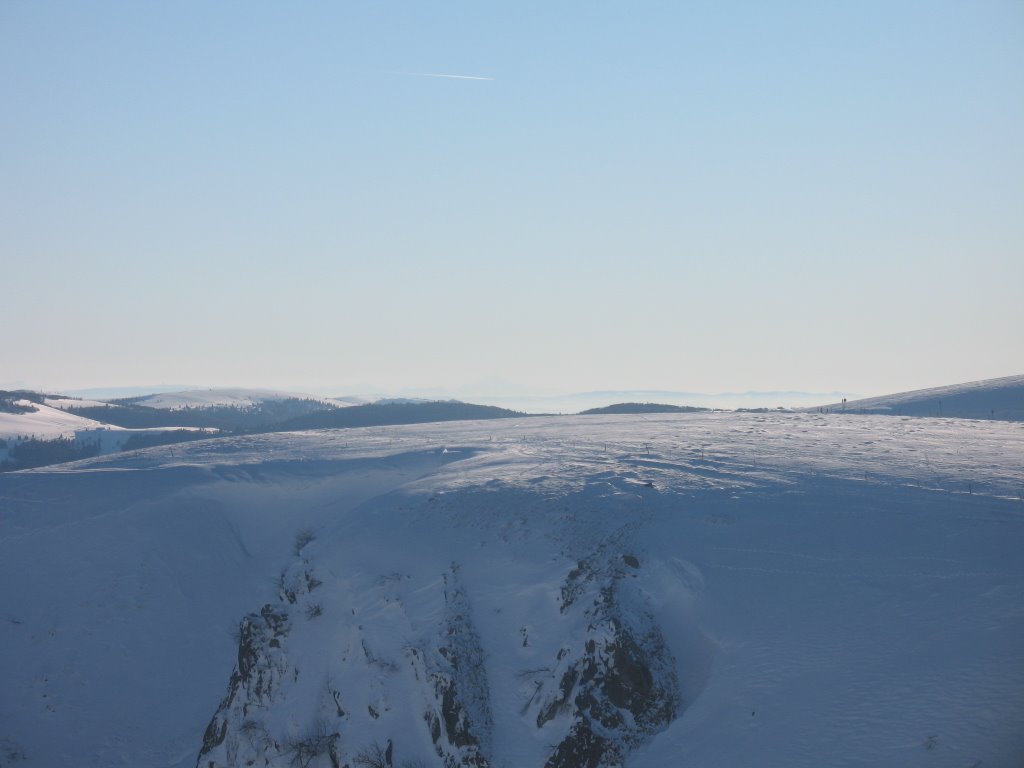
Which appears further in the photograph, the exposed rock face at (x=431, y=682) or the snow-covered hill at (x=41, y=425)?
the snow-covered hill at (x=41, y=425)

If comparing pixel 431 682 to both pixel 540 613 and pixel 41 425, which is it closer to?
pixel 540 613

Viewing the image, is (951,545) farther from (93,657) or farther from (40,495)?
(40,495)

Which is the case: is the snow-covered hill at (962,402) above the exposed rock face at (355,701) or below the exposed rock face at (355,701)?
above

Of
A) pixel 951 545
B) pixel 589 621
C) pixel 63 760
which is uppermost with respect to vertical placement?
pixel 951 545

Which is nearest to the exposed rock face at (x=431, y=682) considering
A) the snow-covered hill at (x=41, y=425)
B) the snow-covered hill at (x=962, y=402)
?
the snow-covered hill at (x=962, y=402)

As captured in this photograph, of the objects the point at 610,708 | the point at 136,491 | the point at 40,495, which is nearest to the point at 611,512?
the point at 610,708

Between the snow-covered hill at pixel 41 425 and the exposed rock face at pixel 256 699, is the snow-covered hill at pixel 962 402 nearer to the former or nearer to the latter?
the exposed rock face at pixel 256 699
